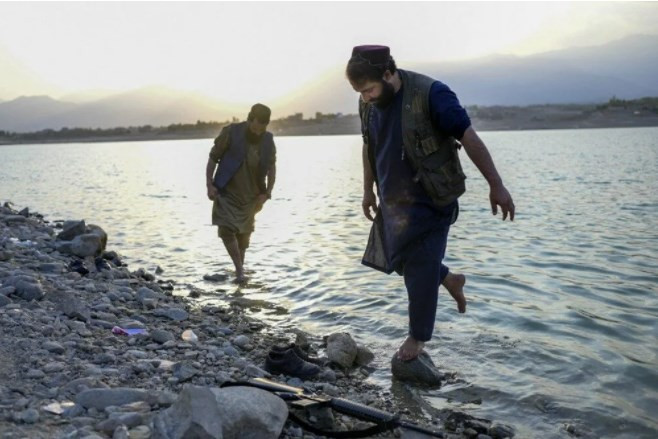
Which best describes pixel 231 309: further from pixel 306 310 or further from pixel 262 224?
pixel 262 224

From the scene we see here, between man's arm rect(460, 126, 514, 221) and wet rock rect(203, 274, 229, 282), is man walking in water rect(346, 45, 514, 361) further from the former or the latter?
wet rock rect(203, 274, 229, 282)

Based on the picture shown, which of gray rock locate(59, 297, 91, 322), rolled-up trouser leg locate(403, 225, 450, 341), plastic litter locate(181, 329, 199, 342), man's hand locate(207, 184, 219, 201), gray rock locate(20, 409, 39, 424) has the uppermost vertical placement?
man's hand locate(207, 184, 219, 201)

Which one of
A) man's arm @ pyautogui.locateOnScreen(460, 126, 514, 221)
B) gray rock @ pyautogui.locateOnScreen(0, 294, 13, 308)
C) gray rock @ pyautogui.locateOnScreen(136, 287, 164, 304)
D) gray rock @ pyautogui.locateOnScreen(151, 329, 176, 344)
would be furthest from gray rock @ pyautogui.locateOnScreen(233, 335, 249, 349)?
man's arm @ pyautogui.locateOnScreen(460, 126, 514, 221)

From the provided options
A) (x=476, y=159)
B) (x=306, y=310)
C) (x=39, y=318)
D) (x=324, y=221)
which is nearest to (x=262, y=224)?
(x=324, y=221)

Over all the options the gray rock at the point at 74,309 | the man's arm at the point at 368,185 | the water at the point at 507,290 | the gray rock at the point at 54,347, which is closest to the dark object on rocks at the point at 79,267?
the water at the point at 507,290

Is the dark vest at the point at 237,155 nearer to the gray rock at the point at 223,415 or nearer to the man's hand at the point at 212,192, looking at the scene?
the man's hand at the point at 212,192

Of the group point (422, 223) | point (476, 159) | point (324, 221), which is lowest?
point (324, 221)

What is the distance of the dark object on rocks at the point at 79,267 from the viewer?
8.53 meters

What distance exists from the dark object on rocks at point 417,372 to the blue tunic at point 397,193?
91 cm

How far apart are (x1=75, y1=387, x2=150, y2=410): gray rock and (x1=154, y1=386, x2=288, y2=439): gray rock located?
456mm

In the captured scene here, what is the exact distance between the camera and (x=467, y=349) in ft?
20.4

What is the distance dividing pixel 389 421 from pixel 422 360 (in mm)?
1652

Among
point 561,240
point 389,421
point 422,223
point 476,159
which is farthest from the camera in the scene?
point 561,240

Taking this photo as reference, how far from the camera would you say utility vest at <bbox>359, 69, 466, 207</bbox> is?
4.58 metres
